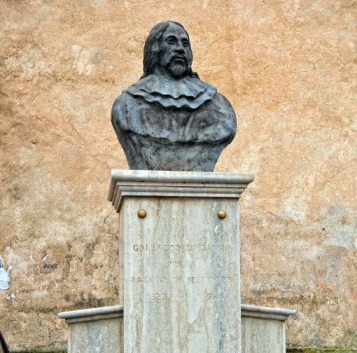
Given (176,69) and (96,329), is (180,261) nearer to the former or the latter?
(96,329)

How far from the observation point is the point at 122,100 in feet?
18.2

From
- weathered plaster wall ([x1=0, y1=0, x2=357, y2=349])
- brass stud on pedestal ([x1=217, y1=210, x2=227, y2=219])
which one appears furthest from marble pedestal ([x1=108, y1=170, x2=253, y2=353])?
weathered plaster wall ([x1=0, y1=0, x2=357, y2=349])

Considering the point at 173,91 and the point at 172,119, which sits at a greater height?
the point at 173,91

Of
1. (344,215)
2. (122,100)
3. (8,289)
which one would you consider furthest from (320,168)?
(122,100)

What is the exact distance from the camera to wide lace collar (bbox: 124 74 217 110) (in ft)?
18.2

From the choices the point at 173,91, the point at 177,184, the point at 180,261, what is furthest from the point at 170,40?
the point at 180,261

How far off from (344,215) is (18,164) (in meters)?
2.86

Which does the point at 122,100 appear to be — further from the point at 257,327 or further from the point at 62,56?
the point at 62,56

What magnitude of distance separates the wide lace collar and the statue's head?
47mm

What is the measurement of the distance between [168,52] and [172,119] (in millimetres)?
405

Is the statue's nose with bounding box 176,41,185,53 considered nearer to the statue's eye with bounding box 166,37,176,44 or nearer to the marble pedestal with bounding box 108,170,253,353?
the statue's eye with bounding box 166,37,176,44

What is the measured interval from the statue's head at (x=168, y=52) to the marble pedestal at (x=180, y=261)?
78cm

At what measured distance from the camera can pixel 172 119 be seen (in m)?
5.51

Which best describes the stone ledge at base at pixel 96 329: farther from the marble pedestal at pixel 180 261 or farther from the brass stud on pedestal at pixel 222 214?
the brass stud on pedestal at pixel 222 214
